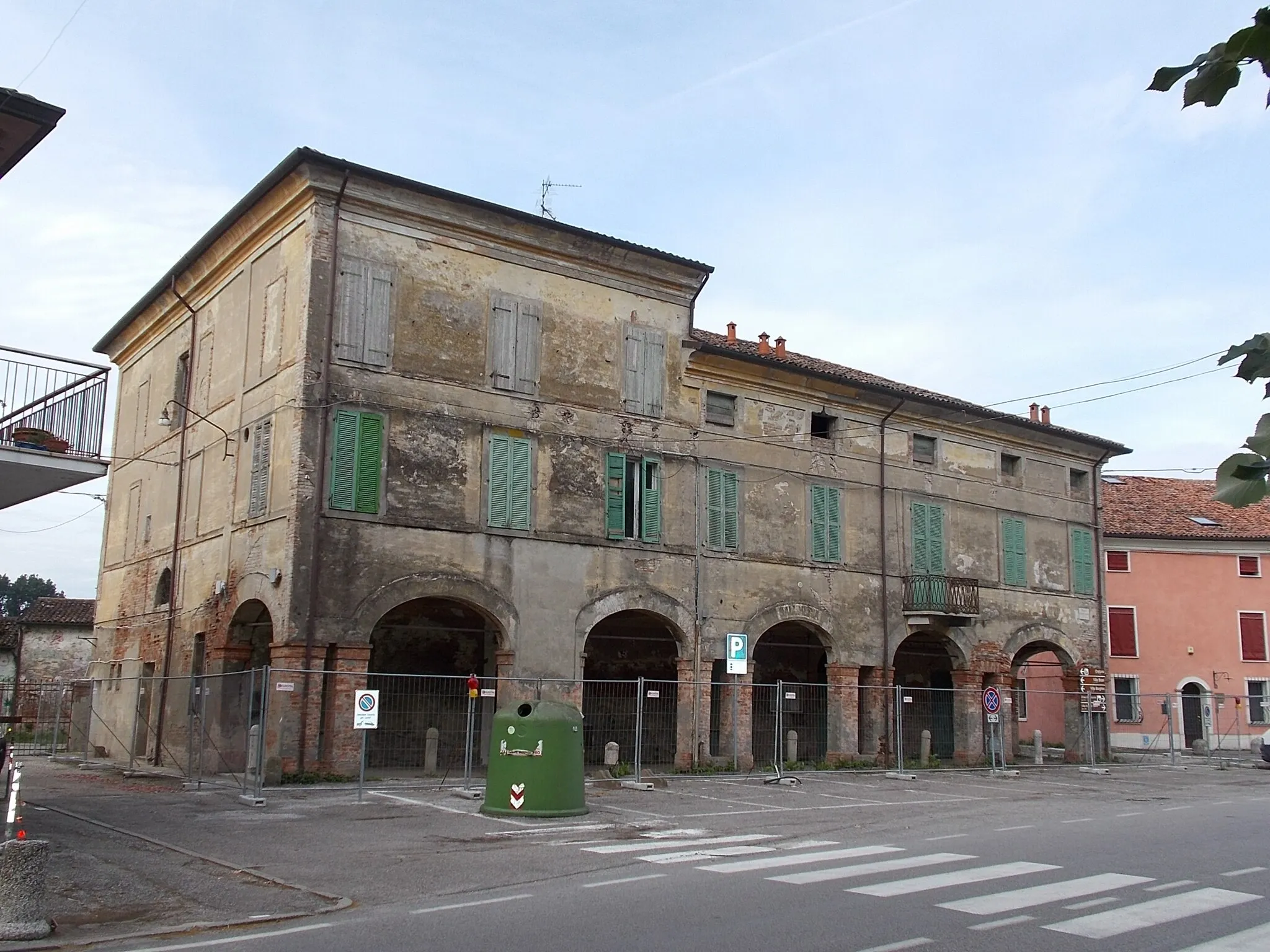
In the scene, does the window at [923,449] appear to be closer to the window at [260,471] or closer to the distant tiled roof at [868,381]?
the distant tiled roof at [868,381]

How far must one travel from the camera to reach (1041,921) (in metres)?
8.22

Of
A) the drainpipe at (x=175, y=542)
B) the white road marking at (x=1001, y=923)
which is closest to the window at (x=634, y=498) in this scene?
→ the drainpipe at (x=175, y=542)

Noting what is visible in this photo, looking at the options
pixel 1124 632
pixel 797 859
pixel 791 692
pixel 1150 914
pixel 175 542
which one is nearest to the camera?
pixel 1150 914

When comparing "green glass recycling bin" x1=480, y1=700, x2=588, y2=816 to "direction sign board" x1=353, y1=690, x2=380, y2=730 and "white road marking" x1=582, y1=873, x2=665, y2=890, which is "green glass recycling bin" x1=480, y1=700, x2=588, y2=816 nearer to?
"direction sign board" x1=353, y1=690, x2=380, y2=730

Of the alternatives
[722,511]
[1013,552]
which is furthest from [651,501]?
[1013,552]

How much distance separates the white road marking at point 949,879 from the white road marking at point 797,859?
126cm

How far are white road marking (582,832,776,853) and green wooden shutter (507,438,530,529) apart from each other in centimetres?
931

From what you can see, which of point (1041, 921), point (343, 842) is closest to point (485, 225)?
point (343, 842)

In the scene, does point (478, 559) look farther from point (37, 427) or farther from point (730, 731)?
point (37, 427)

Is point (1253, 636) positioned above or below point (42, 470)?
below

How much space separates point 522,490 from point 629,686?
20.9 ft

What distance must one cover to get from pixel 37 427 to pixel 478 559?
8501 mm

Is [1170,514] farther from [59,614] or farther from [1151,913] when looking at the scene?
[59,614]

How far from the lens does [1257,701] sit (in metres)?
40.3
